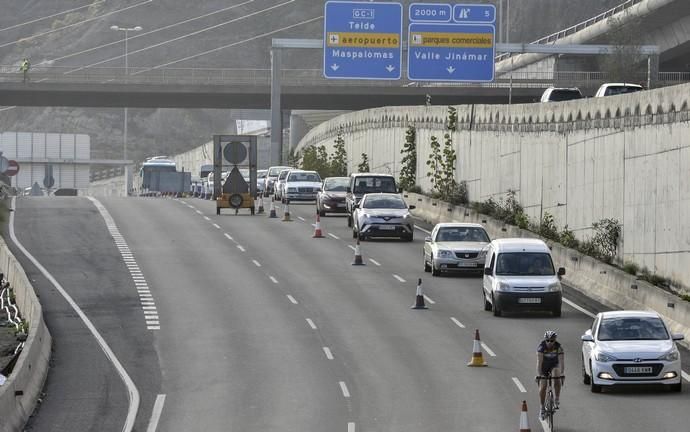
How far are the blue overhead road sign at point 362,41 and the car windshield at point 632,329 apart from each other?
4739cm

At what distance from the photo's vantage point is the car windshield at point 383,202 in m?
55.2

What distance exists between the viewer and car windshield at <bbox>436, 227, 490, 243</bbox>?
4628 centimetres

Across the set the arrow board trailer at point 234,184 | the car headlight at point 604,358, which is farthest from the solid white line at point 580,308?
the arrow board trailer at point 234,184

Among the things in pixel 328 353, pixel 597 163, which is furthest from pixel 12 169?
pixel 328 353

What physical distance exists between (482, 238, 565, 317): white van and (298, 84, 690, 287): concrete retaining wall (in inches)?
136

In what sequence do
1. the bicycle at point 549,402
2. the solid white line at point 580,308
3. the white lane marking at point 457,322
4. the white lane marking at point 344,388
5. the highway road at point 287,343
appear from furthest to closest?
the solid white line at point 580,308, the white lane marking at point 457,322, the white lane marking at point 344,388, the highway road at point 287,343, the bicycle at point 549,402

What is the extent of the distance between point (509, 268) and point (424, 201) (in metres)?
28.0

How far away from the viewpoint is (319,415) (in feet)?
85.5

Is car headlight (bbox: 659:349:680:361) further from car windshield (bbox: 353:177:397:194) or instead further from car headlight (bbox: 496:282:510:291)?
car windshield (bbox: 353:177:397:194)

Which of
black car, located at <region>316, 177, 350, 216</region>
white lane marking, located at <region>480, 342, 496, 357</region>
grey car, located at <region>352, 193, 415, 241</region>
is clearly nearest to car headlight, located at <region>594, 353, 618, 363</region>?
white lane marking, located at <region>480, 342, 496, 357</region>

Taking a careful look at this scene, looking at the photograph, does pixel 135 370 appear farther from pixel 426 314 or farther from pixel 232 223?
pixel 232 223

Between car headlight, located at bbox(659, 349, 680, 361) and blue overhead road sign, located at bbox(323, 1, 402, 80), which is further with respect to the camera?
blue overhead road sign, located at bbox(323, 1, 402, 80)

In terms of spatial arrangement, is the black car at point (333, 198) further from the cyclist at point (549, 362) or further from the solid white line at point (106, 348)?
the cyclist at point (549, 362)

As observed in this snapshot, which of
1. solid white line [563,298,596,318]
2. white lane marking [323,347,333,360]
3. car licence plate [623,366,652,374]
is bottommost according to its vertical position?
white lane marking [323,347,333,360]
